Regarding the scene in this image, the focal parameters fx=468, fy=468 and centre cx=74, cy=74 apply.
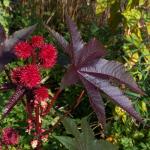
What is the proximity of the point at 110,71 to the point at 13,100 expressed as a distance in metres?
0.29

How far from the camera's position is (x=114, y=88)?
1.33 m

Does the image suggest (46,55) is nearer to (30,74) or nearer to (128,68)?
(30,74)

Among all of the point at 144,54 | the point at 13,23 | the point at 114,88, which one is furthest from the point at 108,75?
the point at 13,23

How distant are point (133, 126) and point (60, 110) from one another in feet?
1.29

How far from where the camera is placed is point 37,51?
4.14 feet

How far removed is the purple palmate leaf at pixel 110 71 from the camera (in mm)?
1313

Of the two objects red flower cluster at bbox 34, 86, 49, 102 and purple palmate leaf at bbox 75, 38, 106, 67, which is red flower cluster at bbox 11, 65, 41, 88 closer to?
red flower cluster at bbox 34, 86, 49, 102

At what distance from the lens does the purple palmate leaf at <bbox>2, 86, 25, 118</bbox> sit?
47.6 inches

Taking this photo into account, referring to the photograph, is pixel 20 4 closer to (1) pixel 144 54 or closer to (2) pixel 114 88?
(1) pixel 144 54

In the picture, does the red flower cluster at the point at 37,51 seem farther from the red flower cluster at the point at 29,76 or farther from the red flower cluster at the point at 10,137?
the red flower cluster at the point at 10,137

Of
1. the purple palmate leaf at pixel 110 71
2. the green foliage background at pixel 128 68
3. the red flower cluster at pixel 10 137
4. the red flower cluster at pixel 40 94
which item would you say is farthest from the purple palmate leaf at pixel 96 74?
the green foliage background at pixel 128 68

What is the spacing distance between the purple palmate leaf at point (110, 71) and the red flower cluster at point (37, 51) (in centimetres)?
12

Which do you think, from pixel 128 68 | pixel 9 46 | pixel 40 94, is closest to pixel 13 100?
pixel 40 94

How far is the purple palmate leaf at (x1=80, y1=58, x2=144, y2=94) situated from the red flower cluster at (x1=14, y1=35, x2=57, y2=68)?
0.40 feet
